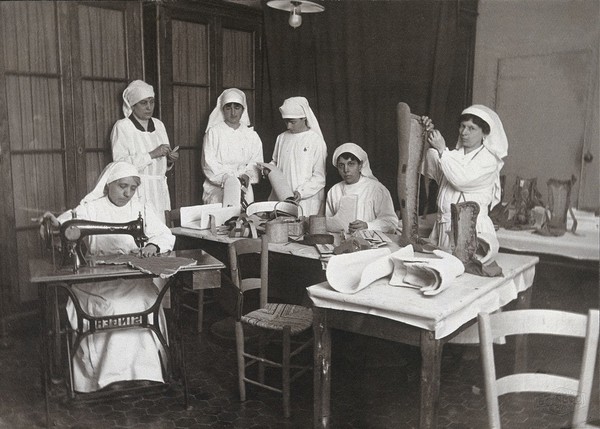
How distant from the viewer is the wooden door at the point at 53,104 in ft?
12.5

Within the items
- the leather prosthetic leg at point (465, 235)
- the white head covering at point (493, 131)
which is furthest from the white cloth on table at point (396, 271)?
the white head covering at point (493, 131)

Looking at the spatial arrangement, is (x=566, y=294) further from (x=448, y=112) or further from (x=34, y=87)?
(x=34, y=87)

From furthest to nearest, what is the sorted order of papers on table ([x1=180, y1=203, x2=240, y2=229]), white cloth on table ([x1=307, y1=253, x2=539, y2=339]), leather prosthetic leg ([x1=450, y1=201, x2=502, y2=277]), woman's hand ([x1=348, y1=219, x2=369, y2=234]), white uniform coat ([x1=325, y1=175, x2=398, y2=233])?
white uniform coat ([x1=325, y1=175, x2=398, y2=233]), papers on table ([x1=180, y1=203, x2=240, y2=229]), woman's hand ([x1=348, y1=219, x2=369, y2=234]), leather prosthetic leg ([x1=450, y1=201, x2=502, y2=277]), white cloth on table ([x1=307, y1=253, x2=539, y2=339])

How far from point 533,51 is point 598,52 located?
682 mm

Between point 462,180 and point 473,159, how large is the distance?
0.13m

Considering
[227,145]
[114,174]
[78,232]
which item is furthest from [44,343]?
[227,145]

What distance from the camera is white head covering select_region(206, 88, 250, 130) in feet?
15.1

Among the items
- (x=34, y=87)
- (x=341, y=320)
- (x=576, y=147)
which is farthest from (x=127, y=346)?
(x=576, y=147)

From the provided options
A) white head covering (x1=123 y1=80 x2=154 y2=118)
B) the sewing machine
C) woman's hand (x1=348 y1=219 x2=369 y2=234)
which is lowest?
woman's hand (x1=348 y1=219 x2=369 y2=234)

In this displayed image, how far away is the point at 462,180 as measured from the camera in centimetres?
315

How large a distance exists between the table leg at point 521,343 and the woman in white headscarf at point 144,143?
9.04 ft

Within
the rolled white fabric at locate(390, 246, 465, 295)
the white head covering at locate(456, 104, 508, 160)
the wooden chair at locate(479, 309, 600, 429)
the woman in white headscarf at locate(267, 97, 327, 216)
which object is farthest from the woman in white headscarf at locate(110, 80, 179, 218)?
the wooden chair at locate(479, 309, 600, 429)

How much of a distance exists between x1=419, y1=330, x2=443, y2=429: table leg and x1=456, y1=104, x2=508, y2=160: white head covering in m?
1.50

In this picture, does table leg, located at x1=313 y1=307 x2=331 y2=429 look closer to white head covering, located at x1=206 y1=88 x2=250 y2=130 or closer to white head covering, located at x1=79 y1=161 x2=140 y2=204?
white head covering, located at x1=79 y1=161 x2=140 y2=204
